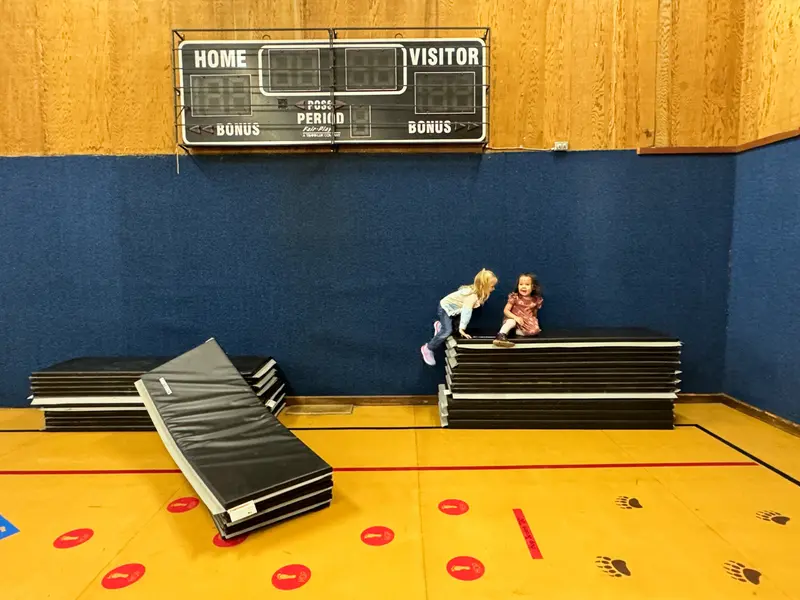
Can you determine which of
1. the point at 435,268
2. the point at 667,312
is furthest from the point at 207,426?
the point at 667,312

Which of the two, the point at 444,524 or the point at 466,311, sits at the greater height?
the point at 466,311

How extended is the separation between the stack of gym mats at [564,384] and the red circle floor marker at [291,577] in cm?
137

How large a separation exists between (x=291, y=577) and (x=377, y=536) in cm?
34

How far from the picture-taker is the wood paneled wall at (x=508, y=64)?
3.13 meters

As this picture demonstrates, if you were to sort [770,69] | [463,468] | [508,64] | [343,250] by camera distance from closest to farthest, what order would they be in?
[463,468], [770,69], [508,64], [343,250]

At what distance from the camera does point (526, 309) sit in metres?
3.09

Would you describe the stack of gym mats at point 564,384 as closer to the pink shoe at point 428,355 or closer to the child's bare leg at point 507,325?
the child's bare leg at point 507,325

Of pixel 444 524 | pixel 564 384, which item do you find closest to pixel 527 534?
pixel 444 524

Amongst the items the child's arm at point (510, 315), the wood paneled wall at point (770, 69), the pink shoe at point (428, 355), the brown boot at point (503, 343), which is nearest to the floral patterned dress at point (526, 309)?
the child's arm at point (510, 315)

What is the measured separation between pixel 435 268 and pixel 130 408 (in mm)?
2008

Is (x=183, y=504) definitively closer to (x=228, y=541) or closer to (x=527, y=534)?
(x=228, y=541)

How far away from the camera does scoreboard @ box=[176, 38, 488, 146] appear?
308 cm

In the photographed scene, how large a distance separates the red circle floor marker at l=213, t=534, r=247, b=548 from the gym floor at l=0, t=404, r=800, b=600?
0.04 feet

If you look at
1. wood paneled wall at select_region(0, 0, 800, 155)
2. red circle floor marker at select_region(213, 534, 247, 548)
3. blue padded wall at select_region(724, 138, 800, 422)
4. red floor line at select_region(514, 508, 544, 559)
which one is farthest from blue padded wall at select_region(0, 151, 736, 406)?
red circle floor marker at select_region(213, 534, 247, 548)
